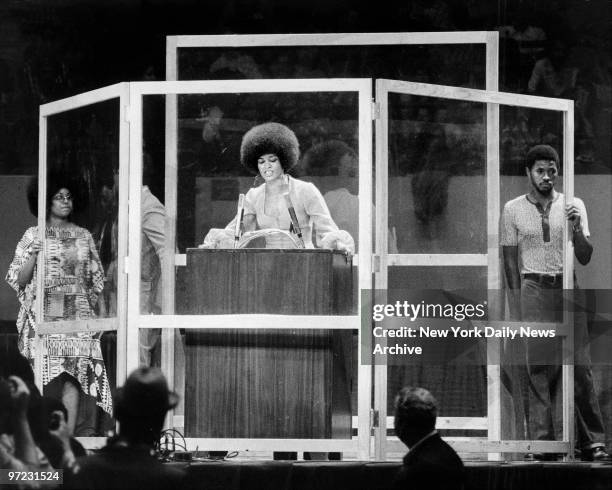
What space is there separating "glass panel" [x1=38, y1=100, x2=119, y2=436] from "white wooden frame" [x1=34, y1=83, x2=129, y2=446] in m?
0.02

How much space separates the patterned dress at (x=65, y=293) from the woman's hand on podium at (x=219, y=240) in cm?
46

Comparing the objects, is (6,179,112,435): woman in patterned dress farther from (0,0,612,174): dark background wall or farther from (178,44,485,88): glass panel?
(178,44,485,88): glass panel

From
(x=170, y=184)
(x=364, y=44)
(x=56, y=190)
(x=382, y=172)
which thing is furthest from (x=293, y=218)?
(x=56, y=190)

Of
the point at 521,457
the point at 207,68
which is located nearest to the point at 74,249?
the point at 207,68

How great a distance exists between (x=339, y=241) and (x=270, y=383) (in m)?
0.64

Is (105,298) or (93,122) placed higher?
(93,122)

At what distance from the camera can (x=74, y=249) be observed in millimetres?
10922

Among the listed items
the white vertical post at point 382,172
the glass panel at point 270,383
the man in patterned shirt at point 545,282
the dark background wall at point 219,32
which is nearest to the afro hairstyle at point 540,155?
the man in patterned shirt at point 545,282

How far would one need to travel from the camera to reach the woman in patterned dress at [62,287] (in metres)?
10.9

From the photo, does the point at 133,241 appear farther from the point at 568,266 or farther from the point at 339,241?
the point at 568,266

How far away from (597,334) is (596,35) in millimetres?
1208

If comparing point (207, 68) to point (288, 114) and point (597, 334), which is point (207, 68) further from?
point (597, 334)

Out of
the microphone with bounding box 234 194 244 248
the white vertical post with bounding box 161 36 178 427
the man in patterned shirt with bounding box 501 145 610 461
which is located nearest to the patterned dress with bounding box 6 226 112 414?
the white vertical post with bounding box 161 36 178 427

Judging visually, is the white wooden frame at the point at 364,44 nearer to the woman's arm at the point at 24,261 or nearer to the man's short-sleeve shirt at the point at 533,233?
the man's short-sleeve shirt at the point at 533,233
